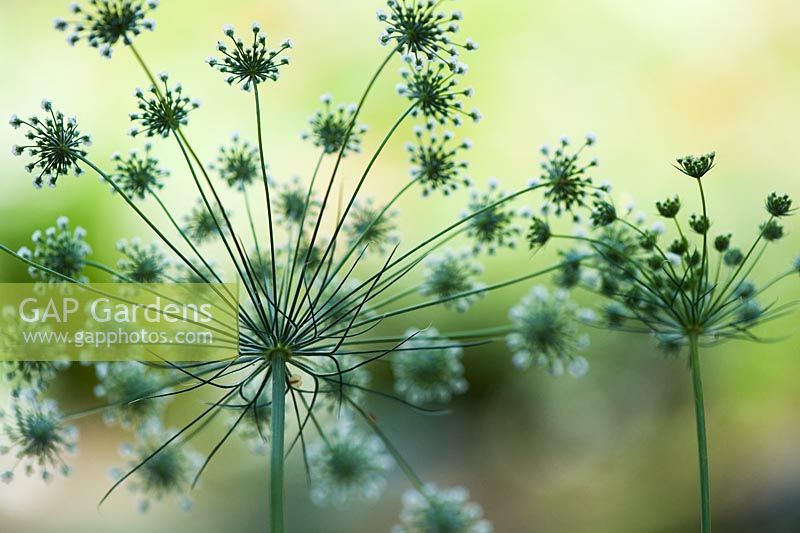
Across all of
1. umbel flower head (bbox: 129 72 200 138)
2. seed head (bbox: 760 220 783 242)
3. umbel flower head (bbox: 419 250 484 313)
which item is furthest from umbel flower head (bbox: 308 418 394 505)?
seed head (bbox: 760 220 783 242)

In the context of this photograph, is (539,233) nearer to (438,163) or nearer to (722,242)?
(438,163)

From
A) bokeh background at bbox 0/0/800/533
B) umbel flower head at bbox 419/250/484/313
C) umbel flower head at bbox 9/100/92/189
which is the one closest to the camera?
umbel flower head at bbox 9/100/92/189

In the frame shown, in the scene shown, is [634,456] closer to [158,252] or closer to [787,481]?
[787,481]

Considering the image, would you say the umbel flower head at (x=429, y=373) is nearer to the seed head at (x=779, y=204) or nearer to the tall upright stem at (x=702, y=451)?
the tall upright stem at (x=702, y=451)

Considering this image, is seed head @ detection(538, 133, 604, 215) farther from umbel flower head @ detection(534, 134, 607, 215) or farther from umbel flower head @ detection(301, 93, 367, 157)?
umbel flower head @ detection(301, 93, 367, 157)

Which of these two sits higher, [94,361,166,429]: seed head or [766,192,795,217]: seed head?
[766,192,795,217]: seed head

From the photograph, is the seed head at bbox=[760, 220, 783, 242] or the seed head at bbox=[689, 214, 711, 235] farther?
the seed head at bbox=[760, 220, 783, 242]

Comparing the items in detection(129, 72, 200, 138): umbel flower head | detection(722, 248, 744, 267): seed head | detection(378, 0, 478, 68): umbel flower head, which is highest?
detection(378, 0, 478, 68): umbel flower head

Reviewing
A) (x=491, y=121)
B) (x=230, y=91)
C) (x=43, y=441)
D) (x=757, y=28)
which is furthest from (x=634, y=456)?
(x=43, y=441)

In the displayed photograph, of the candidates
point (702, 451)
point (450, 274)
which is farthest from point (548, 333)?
point (702, 451)
